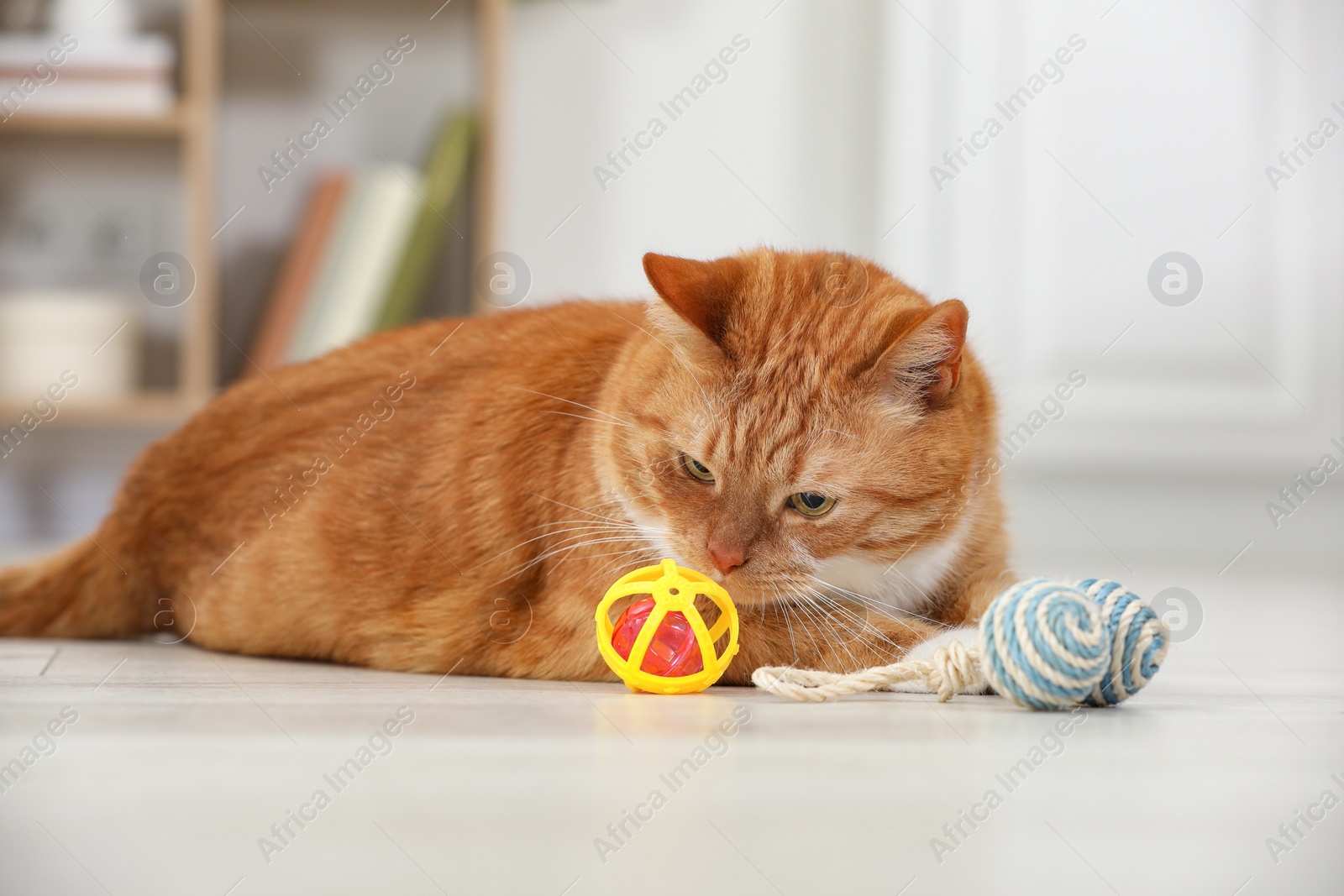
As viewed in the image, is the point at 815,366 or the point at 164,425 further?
the point at 164,425

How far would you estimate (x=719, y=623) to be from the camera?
1381mm

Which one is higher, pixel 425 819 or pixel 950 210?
pixel 950 210

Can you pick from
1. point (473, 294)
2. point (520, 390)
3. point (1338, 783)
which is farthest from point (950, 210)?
point (1338, 783)

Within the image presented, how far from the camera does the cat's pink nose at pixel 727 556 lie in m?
1.33

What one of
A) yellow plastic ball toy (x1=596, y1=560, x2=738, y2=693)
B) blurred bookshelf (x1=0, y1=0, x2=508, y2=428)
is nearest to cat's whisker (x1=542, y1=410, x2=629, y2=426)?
yellow plastic ball toy (x1=596, y1=560, x2=738, y2=693)

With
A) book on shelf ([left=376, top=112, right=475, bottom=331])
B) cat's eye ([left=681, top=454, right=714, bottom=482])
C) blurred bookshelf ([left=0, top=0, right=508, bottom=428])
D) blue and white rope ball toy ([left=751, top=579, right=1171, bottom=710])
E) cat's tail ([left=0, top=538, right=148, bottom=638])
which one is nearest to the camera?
blue and white rope ball toy ([left=751, top=579, right=1171, bottom=710])

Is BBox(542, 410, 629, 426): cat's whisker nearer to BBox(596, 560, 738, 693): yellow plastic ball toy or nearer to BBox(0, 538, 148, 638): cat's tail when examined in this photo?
BBox(596, 560, 738, 693): yellow plastic ball toy

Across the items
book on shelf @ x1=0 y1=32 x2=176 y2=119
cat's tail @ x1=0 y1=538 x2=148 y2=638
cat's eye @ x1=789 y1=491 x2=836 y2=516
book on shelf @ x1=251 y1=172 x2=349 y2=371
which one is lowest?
cat's tail @ x1=0 y1=538 x2=148 y2=638

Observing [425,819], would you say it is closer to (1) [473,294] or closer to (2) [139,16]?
(1) [473,294]

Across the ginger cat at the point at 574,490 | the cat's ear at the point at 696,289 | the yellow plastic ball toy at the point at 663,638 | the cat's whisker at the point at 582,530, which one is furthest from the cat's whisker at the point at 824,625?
the cat's ear at the point at 696,289

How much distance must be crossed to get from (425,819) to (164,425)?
11.0ft

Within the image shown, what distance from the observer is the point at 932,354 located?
1367 millimetres

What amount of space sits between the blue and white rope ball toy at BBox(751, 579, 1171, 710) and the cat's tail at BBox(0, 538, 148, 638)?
1117 millimetres

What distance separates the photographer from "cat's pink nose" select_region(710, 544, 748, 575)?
133 cm
